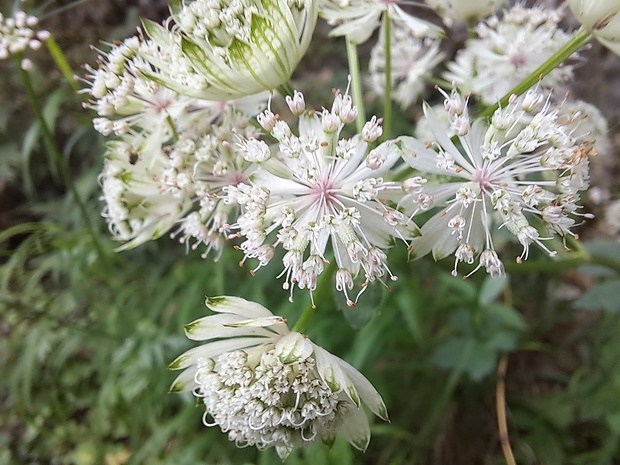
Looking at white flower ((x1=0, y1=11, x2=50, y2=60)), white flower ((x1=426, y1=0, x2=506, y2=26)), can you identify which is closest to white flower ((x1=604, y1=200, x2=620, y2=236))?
white flower ((x1=426, y1=0, x2=506, y2=26))

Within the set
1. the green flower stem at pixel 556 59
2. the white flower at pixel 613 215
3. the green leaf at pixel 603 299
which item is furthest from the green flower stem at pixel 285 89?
the white flower at pixel 613 215

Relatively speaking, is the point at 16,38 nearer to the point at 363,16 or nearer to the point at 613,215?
the point at 363,16

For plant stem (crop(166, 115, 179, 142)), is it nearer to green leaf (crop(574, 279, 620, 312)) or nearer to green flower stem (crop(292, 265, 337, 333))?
green flower stem (crop(292, 265, 337, 333))

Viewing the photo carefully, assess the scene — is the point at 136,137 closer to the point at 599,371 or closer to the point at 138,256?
the point at 138,256

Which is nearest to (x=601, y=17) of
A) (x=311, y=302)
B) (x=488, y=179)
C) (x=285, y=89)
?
(x=488, y=179)

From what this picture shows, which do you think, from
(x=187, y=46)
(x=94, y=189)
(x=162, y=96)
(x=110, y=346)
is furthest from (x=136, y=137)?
(x=94, y=189)

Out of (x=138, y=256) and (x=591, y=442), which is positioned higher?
(x=138, y=256)
